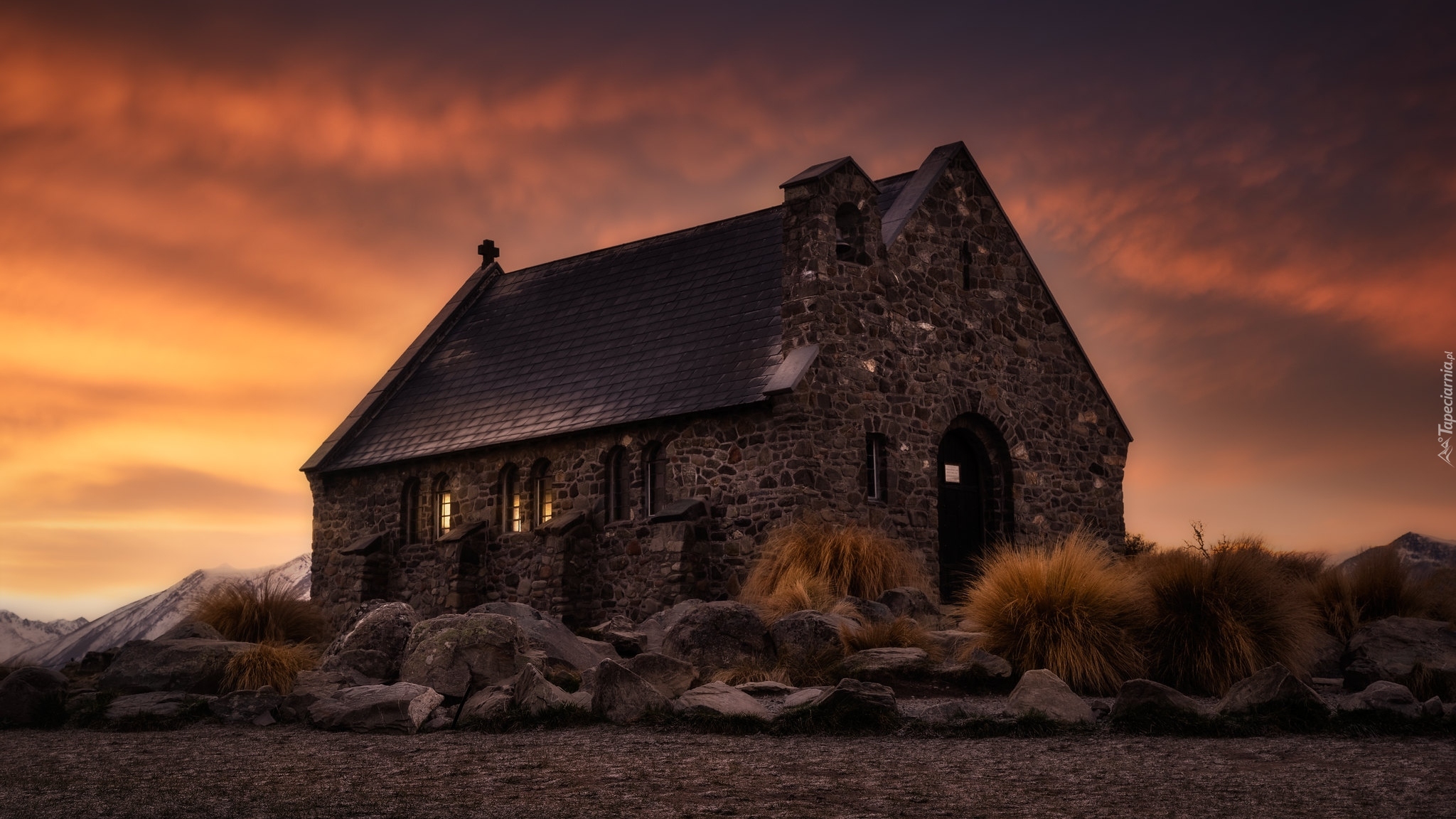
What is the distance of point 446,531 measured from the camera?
27141 mm

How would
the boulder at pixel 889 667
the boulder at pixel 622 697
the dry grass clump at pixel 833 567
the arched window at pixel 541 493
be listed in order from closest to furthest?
1. the boulder at pixel 622 697
2. the boulder at pixel 889 667
3. the dry grass clump at pixel 833 567
4. the arched window at pixel 541 493

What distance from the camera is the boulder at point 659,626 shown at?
16.3 metres

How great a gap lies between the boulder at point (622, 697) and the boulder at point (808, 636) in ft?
10.2

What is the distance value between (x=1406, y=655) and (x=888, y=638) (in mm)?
5724

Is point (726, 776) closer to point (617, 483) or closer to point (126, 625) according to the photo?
point (617, 483)

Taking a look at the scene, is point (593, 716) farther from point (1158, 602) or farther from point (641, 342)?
point (641, 342)

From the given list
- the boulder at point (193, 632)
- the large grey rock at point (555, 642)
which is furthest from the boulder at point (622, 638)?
the boulder at point (193, 632)

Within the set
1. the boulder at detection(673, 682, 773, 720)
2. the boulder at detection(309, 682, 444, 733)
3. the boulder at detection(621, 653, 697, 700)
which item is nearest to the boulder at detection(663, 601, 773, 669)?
the boulder at detection(621, 653, 697, 700)

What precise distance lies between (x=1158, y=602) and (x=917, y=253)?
1064cm

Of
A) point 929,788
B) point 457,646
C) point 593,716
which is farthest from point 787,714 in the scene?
point 457,646

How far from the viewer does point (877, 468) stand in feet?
72.8

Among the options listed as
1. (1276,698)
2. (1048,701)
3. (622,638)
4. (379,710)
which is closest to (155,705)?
(379,710)

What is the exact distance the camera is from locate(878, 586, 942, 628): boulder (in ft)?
53.7

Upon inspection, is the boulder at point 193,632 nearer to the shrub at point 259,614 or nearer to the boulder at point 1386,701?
the shrub at point 259,614
